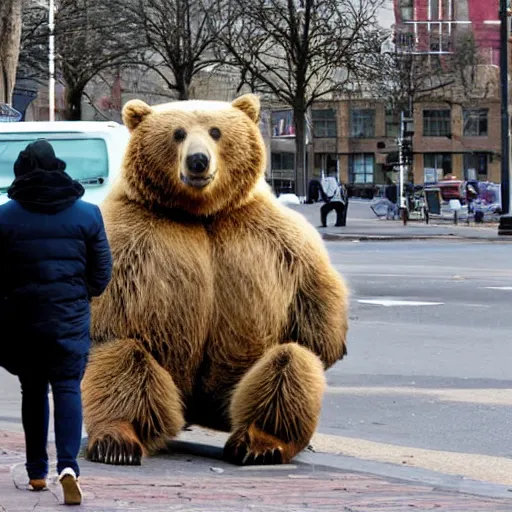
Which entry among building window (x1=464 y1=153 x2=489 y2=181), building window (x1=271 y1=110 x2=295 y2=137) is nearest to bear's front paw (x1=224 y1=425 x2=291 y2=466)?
building window (x1=271 y1=110 x2=295 y2=137)

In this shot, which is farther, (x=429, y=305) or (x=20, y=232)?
(x=429, y=305)

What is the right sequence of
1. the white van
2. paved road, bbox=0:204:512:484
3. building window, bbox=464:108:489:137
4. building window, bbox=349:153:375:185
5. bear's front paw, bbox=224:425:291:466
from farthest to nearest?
1. building window, bbox=349:153:375:185
2. building window, bbox=464:108:489:137
3. the white van
4. paved road, bbox=0:204:512:484
5. bear's front paw, bbox=224:425:291:466

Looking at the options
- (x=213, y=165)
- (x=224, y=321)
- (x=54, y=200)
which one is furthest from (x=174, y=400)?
(x=54, y=200)

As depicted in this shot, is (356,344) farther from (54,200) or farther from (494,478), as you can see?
(54,200)

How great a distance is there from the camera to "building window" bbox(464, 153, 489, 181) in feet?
285

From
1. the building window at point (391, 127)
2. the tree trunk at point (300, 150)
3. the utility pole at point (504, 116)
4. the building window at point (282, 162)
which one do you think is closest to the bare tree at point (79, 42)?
the tree trunk at point (300, 150)

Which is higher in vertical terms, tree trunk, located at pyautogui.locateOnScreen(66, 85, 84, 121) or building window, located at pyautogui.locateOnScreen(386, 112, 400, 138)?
tree trunk, located at pyautogui.locateOnScreen(66, 85, 84, 121)

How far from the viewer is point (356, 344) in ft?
40.8

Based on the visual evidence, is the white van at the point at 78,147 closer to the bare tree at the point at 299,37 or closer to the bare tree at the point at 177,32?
the bare tree at the point at 177,32

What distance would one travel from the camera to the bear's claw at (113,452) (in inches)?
249

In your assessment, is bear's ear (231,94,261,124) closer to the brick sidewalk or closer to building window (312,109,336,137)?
the brick sidewalk

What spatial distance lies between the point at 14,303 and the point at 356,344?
7182 millimetres

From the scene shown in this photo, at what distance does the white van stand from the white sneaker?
38.5 feet

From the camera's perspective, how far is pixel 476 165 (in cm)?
8731
